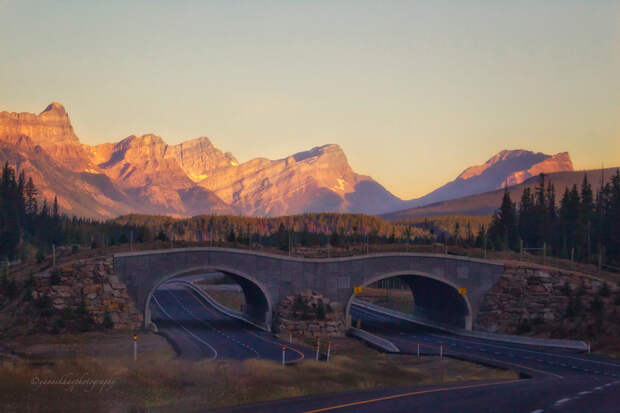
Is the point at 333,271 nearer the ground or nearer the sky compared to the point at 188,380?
nearer the sky

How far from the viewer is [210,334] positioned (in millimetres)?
A: 74375

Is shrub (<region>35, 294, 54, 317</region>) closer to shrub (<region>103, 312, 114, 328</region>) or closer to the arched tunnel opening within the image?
shrub (<region>103, 312, 114, 328</region>)

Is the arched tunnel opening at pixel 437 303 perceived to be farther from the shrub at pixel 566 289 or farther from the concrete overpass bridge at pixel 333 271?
the shrub at pixel 566 289

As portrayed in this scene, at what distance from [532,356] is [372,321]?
136 feet

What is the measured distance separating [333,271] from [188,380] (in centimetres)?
4672

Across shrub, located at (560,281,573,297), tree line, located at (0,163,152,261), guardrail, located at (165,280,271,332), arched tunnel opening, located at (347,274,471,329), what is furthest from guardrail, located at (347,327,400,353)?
tree line, located at (0,163,152,261)

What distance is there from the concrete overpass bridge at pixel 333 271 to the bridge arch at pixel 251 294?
0.36 feet

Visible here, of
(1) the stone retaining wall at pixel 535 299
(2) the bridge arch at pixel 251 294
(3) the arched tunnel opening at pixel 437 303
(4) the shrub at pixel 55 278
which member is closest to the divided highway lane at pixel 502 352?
(3) the arched tunnel opening at pixel 437 303

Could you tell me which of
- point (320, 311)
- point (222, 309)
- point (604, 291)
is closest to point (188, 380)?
point (320, 311)

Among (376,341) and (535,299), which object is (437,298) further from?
(376,341)

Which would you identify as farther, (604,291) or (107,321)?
(604,291)

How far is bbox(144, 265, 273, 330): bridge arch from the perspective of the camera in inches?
2874

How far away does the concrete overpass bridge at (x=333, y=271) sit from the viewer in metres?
75.8

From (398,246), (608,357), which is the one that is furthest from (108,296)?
(608,357)
